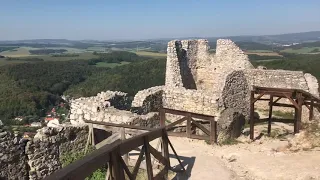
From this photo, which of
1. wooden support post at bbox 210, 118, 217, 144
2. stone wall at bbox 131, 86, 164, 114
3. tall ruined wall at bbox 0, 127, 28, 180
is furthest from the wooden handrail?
stone wall at bbox 131, 86, 164, 114

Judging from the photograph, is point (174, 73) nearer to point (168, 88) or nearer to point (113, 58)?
point (168, 88)

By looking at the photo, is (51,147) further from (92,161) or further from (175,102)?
(175,102)

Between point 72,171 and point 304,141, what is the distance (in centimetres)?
891

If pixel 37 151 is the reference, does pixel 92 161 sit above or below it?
above

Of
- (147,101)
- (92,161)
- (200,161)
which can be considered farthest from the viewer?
(147,101)

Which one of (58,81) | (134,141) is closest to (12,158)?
(134,141)

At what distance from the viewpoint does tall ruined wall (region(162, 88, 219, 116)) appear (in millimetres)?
13766

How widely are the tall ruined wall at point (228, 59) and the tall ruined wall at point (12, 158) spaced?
1248 centimetres

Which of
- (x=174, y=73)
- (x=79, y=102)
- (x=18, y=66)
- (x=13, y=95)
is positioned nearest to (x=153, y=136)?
(x=79, y=102)

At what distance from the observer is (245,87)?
54.3ft

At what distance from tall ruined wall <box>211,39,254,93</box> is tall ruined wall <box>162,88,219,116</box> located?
389 cm

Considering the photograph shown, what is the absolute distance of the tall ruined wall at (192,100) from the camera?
1377 cm

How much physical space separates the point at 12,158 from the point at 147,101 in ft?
25.4

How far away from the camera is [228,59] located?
59.9 feet
